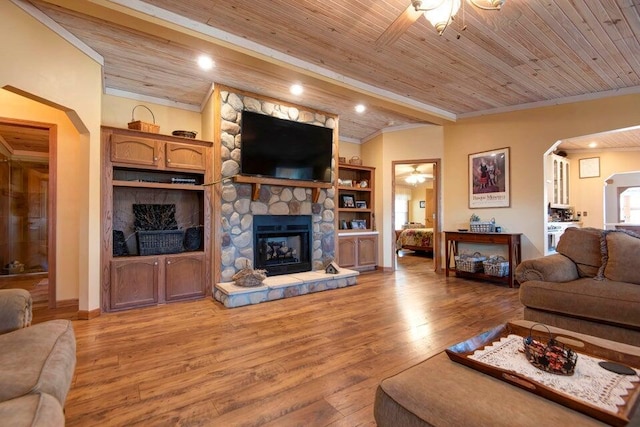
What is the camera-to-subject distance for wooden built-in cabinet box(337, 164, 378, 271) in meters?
5.51

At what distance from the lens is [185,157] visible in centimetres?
382

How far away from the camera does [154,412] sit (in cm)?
163

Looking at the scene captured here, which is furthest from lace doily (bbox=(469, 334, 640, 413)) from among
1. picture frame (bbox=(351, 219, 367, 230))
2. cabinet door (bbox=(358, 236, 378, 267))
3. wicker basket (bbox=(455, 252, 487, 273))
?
picture frame (bbox=(351, 219, 367, 230))

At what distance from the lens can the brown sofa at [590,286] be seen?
2.15 metres

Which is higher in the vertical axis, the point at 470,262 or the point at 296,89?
the point at 296,89

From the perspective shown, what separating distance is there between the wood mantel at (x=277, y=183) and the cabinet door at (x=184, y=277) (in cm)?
106

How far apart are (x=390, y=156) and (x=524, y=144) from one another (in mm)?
2159

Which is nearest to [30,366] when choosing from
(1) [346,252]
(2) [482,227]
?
(1) [346,252]

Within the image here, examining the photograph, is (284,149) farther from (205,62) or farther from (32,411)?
(32,411)

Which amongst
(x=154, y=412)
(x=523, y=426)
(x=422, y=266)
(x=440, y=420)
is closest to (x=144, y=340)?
(x=154, y=412)

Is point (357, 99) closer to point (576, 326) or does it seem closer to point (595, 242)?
point (595, 242)

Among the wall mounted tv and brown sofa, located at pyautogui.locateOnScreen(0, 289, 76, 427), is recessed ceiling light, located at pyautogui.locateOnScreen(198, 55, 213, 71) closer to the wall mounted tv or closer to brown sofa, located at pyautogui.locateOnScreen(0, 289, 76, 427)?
the wall mounted tv

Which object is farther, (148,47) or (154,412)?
(148,47)

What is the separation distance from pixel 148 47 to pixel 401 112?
335 centimetres
